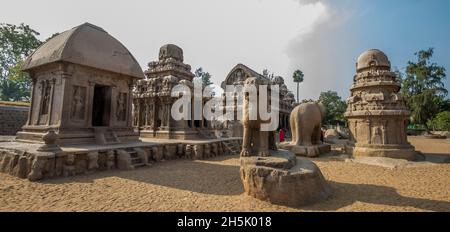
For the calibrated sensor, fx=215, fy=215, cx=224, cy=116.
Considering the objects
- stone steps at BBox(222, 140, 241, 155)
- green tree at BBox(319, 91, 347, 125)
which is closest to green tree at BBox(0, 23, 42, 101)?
stone steps at BBox(222, 140, 241, 155)

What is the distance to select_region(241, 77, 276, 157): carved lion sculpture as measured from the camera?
6859mm

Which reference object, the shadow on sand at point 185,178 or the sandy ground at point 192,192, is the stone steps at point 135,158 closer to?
the shadow on sand at point 185,178

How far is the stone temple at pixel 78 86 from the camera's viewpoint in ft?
29.7

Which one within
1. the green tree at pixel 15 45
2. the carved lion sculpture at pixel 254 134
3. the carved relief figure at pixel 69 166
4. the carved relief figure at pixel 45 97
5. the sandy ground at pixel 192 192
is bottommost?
the sandy ground at pixel 192 192

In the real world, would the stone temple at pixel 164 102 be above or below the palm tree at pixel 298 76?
below

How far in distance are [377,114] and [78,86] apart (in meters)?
14.5

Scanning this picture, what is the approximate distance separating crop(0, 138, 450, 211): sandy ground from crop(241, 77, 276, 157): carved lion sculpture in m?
1.07

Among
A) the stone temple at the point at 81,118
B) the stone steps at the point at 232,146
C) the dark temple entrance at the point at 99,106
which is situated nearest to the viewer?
the stone temple at the point at 81,118

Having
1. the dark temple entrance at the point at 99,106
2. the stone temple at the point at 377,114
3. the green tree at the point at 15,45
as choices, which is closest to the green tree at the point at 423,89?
the stone temple at the point at 377,114

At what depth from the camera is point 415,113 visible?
34469 mm

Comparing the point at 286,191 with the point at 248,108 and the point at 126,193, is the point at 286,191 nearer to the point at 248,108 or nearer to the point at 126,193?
the point at 248,108

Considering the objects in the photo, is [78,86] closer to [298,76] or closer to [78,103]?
[78,103]

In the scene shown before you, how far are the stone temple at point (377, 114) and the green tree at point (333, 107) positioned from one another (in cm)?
2819
